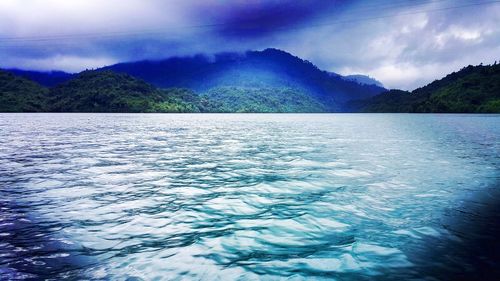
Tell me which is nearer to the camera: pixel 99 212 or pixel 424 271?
pixel 424 271

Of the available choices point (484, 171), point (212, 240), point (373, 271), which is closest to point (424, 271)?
point (373, 271)

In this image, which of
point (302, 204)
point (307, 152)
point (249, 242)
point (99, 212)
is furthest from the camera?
point (307, 152)

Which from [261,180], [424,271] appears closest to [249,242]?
[424,271]

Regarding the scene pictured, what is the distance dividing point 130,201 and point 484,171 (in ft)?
59.7

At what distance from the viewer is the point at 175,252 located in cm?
736

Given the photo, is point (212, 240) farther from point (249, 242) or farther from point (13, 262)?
point (13, 262)

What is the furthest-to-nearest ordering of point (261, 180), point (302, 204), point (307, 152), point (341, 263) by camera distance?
1. point (307, 152)
2. point (261, 180)
3. point (302, 204)
4. point (341, 263)

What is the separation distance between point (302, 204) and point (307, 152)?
15.6m

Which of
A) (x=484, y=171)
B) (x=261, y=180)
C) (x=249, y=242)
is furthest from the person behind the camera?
(x=484, y=171)

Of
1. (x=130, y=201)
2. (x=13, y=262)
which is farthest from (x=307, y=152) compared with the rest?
(x=13, y=262)

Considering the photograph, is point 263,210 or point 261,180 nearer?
point 263,210

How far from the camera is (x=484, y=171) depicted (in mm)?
18031

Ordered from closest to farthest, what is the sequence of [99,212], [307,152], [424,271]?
[424,271] → [99,212] → [307,152]

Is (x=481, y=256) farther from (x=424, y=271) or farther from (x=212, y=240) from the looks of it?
(x=212, y=240)
